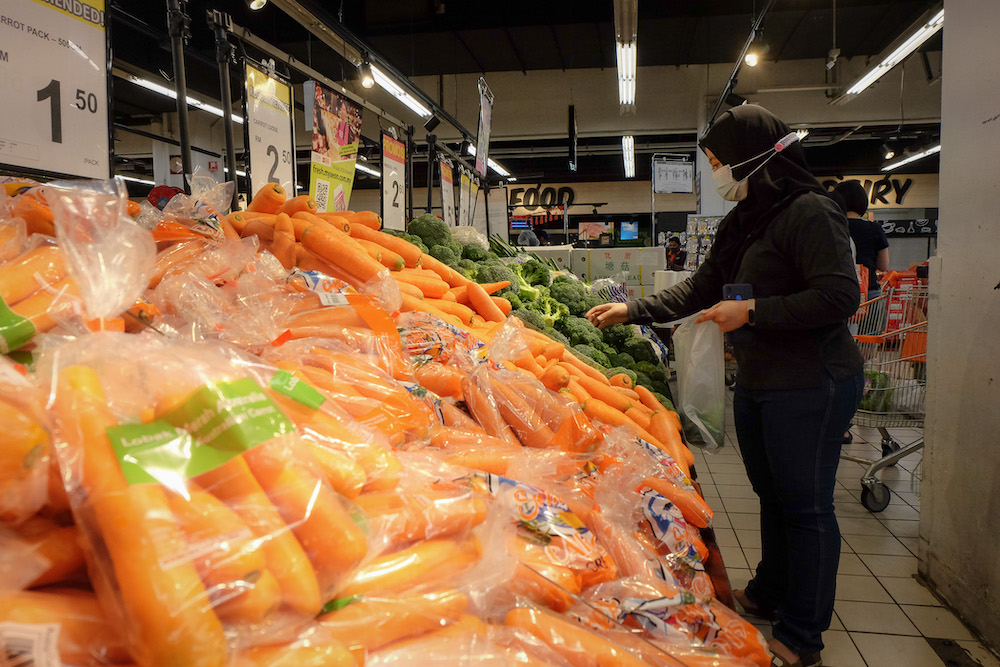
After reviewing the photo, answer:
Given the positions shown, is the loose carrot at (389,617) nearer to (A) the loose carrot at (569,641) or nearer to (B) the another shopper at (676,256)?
(A) the loose carrot at (569,641)

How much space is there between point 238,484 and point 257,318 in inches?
33.0

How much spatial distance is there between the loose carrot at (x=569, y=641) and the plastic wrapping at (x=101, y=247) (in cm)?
77

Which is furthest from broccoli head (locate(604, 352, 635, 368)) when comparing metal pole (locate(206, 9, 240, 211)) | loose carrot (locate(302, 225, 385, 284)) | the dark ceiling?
the dark ceiling

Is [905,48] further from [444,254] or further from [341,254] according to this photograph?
[341,254]

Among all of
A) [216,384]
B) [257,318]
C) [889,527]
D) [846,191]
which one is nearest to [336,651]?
[216,384]

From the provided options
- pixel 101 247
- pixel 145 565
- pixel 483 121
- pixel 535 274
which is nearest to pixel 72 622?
pixel 145 565

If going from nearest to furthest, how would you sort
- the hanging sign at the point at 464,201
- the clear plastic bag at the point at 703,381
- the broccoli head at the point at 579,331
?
the clear plastic bag at the point at 703,381, the broccoli head at the point at 579,331, the hanging sign at the point at 464,201

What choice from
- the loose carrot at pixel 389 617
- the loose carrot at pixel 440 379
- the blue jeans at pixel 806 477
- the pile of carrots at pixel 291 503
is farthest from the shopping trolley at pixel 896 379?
the loose carrot at pixel 389 617

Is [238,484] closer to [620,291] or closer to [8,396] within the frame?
[8,396]

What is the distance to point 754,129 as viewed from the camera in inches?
79.7

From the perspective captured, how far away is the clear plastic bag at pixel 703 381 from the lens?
2.32 metres

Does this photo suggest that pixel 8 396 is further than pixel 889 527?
No

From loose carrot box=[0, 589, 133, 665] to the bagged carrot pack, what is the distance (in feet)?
0.07

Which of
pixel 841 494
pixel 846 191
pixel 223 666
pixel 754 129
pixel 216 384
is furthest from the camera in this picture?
pixel 846 191
